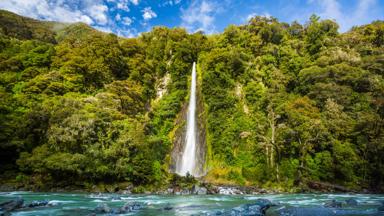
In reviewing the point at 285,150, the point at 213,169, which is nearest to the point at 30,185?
the point at 213,169

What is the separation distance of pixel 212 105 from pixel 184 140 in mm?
5808

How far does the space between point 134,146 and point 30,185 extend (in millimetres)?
9635

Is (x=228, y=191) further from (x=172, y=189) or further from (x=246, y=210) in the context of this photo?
(x=246, y=210)

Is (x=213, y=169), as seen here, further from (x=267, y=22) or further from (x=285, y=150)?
(x=267, y=22)

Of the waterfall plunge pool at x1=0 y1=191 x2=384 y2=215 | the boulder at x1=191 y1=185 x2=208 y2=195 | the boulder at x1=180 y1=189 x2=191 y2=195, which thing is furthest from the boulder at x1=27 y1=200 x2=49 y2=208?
the boulder at x1=191 y1=185 x2=208 y2=195

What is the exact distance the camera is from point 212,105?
1523 inches

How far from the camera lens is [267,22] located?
4956 centimetres

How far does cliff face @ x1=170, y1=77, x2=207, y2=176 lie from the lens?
1423 inches

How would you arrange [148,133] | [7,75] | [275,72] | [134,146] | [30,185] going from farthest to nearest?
[275,72], [7,75], [148,133], [134,146], [30,185]

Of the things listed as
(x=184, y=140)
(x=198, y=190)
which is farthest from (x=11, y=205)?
(x=184, y=140)

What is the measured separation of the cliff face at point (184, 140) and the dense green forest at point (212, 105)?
0.80m

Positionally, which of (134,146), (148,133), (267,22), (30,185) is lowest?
(30,185)

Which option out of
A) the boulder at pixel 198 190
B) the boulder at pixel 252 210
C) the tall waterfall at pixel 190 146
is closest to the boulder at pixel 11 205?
the boulder at pixel 252 210

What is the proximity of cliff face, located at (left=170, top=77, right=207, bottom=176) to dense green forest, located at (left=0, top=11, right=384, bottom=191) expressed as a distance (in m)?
0.80
